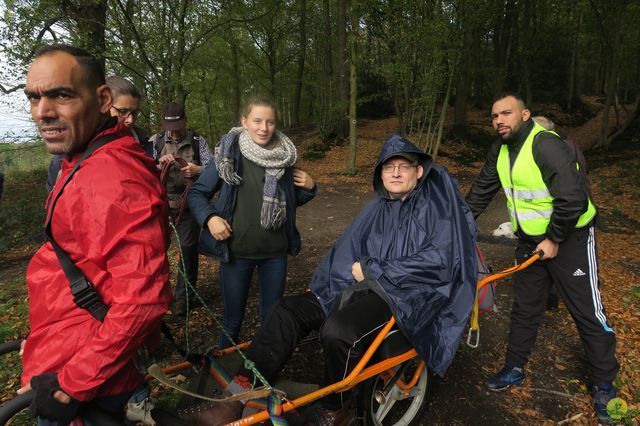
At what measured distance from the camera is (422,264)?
2.61 meters

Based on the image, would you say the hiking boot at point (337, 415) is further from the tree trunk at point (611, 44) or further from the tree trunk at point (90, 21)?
the tree trunk at point (611, 44)

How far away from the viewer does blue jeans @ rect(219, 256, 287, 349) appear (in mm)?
3061

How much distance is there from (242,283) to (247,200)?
2.25ft

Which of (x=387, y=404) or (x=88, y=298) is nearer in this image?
(x=88, y=298)

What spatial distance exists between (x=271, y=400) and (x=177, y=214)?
248 centimetres

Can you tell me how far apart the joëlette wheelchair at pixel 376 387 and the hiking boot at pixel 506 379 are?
788mm

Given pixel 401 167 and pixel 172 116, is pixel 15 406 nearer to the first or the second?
pixel 401 167

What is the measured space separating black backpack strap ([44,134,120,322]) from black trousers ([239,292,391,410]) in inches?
52.5

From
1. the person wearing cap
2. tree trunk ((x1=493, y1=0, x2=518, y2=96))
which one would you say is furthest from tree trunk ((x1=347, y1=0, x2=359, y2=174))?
the person wearing cap

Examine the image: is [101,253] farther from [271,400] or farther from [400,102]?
[400,102]

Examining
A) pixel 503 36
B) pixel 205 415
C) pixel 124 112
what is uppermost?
pixel 503 36

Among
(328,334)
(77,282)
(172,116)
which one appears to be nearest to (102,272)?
(77,282)

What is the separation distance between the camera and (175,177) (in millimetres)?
3855

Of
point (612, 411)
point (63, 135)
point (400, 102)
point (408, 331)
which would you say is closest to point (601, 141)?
point (400, 102)
